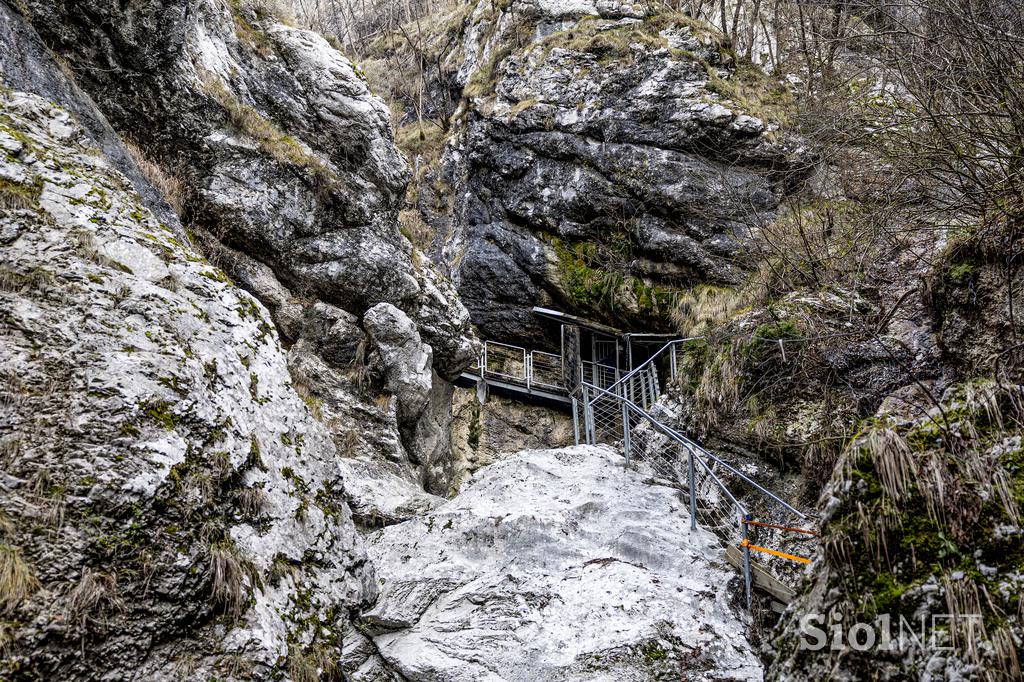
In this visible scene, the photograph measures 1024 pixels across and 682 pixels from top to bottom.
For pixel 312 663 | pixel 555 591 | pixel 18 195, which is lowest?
pixel 555 591

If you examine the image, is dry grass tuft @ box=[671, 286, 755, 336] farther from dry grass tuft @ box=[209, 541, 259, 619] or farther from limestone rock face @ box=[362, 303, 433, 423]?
dry grass tuft @ box=[209, 541, 259, 619]

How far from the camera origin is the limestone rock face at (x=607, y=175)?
15422mm

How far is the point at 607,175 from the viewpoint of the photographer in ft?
53.3

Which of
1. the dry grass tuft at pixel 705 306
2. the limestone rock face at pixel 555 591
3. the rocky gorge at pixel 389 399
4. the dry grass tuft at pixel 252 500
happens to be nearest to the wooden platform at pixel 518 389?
the rocky gorge at pixel 389 399

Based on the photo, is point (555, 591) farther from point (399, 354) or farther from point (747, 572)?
point (399, 354)

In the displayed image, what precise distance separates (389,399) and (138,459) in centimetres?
616

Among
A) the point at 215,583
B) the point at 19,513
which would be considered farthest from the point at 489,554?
the point at 19,513

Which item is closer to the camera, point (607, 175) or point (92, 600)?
point (92, 600)

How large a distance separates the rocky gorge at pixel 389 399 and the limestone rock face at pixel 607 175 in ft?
0.68

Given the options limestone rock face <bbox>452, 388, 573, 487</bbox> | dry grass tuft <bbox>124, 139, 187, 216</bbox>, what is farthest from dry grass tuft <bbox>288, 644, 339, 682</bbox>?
limestone rock face <bbox>452, 388, 573, 487</bbox>

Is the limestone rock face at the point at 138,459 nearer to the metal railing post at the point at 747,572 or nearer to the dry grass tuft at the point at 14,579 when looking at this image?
the dry grass tuft at the point at 14,579

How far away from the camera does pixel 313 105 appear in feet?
32.4

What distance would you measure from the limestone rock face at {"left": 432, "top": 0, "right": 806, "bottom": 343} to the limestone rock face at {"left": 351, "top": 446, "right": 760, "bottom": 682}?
9.43 metres

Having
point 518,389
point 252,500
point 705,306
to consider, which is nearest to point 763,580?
point 252,500
